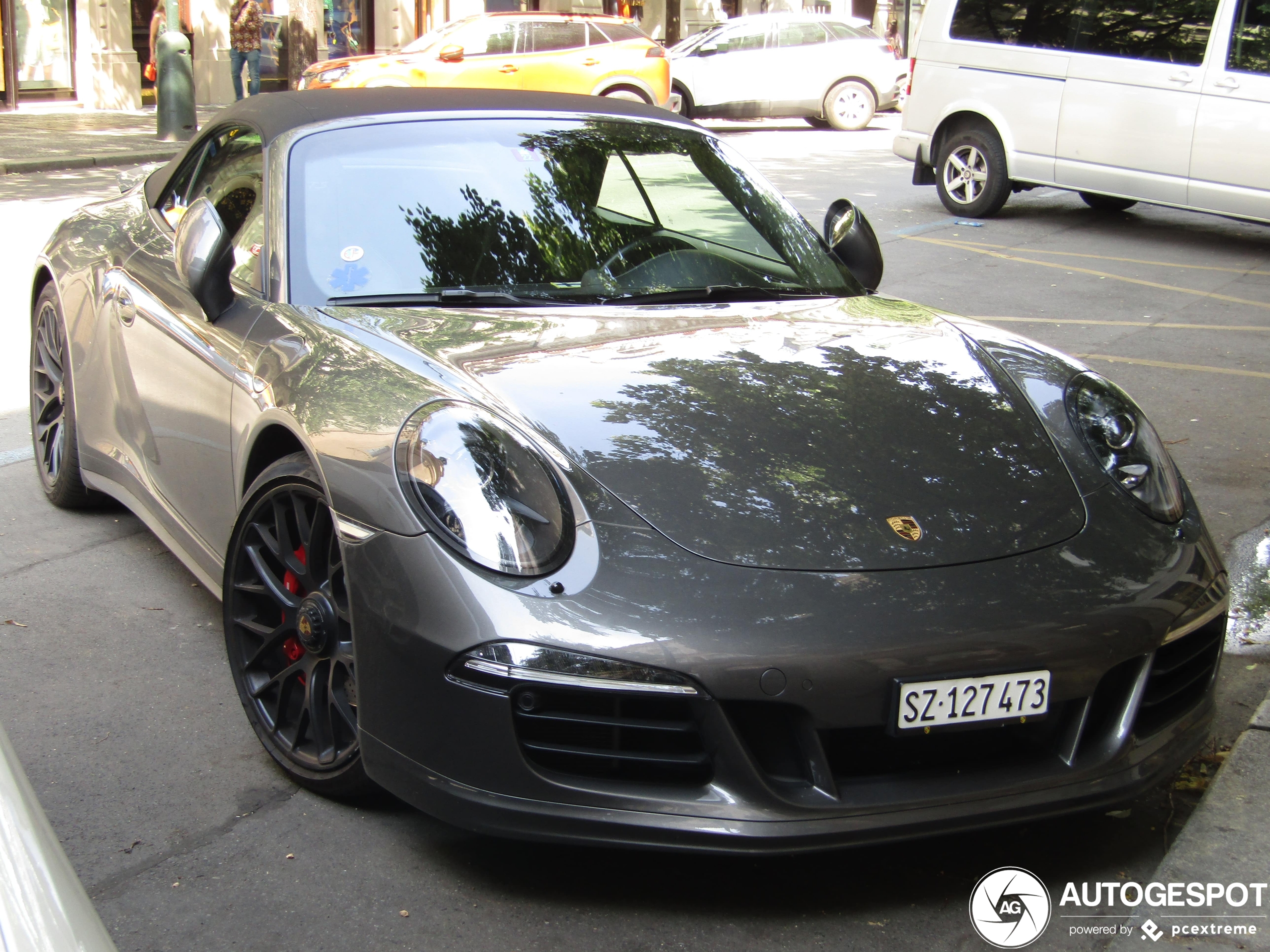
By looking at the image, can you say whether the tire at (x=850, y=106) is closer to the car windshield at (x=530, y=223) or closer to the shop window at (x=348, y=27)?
the shop window at (x=348, y=27)

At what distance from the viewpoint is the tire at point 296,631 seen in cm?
271

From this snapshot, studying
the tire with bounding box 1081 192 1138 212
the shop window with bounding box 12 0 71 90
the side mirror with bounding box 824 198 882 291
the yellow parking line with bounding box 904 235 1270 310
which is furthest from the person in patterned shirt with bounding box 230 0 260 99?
the side mirror with bounding box 824 198 882 291

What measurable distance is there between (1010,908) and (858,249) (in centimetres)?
213

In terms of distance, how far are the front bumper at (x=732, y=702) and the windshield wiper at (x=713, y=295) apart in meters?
1.11

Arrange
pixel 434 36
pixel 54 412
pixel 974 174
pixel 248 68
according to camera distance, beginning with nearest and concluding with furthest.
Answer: pixel 54 412 < pixel 974 174 < pixel 434 36 < pixel 248 68

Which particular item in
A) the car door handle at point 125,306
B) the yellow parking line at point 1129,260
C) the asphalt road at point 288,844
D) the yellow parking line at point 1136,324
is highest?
the car door handle at point 125,306

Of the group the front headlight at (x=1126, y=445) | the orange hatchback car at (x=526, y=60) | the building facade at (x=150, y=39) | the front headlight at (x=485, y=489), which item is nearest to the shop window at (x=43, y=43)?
the building facade at (x=150, y=39)

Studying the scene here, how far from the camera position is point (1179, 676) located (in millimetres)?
2723

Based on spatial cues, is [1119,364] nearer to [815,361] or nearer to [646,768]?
[815,361]

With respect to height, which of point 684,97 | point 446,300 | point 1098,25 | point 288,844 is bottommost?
point 288,844

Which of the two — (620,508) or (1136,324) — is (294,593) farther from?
(1136,324)

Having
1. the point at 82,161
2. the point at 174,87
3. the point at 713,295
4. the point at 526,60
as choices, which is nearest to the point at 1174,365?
the point at 713,295

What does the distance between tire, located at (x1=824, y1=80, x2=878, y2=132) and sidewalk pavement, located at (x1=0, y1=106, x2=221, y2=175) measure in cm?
888

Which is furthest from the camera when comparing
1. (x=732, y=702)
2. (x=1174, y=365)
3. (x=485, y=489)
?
(x=1174, y=365)
